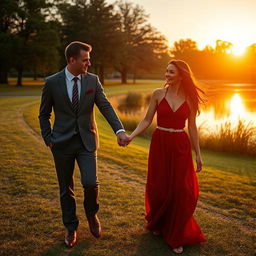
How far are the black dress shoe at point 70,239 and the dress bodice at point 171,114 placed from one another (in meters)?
1.75

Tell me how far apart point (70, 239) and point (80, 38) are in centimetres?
4526

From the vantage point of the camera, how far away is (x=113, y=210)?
486 centimetres

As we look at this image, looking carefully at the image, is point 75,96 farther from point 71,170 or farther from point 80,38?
point 80,38

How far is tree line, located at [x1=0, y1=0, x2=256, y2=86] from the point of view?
39.2 meters

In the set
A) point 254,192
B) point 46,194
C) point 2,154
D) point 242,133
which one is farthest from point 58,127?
point 242,133

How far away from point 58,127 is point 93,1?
47.8 metres

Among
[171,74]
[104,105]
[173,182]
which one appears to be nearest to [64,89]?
[104,105]

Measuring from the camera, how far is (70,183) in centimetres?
391

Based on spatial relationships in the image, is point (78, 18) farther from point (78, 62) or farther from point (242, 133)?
point (78, 62)

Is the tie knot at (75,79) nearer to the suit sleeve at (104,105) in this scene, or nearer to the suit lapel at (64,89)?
the suit lapel at (64,89)

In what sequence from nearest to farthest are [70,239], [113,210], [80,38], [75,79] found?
[75,79]
[70,239]
[113,210]
[80,38]

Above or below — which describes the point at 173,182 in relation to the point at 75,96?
below

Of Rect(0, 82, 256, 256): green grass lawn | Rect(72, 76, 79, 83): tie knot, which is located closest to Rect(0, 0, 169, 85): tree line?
Rect(0, 82, 256, 256): green grass lawn

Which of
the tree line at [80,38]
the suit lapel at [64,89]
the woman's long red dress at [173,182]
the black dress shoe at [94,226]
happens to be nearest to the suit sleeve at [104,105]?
the suit lapel at [64,89]
